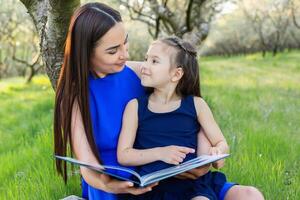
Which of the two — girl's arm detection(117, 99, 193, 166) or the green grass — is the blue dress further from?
the green grass

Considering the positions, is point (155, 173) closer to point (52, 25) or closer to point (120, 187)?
point (120, 187)

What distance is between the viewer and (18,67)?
28531mm

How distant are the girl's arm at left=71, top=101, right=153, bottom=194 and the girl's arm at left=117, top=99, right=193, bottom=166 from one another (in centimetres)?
13

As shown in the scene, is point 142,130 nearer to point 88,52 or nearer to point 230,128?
point 88,52

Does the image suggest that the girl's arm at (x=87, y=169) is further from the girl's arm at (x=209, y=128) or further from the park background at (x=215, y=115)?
the park background at (x=215, y=115)

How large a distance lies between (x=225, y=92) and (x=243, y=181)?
6.20 meters

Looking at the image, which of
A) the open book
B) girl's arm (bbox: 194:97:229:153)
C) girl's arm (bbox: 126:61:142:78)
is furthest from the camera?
girl's arm (bbox: 126:61:142:78)

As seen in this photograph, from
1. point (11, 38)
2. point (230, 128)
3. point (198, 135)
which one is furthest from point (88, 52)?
point (11, 38)

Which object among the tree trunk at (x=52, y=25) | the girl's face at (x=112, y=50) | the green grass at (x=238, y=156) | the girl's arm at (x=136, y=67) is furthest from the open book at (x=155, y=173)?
the tree trunk at (x=52, y=25)

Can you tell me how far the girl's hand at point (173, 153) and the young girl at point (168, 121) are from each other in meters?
0.03

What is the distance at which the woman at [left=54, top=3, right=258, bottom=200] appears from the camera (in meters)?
2.57

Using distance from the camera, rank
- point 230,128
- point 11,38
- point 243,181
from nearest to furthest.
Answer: point 243,181 < point 230,128 < point 11,38

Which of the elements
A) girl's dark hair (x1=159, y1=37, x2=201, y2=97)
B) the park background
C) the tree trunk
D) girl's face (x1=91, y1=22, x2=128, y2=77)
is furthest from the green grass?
girl's face (x1=91, y1=22, x2=128, y2=77)

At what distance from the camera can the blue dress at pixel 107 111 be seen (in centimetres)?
271
